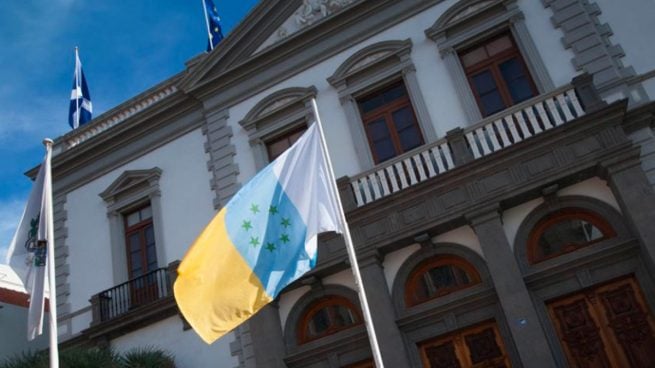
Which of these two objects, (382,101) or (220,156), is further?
(220,156)

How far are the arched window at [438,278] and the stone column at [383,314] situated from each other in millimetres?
525

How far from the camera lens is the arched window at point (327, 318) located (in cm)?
1309

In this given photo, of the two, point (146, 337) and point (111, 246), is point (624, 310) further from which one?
point (111, 246)

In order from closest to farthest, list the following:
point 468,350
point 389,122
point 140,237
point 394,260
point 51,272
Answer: point 51,272 → point 468,350 → point 394,260 → point 389,122 → point 140,237

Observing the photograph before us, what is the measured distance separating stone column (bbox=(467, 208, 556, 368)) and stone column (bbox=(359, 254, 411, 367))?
2.02 metres

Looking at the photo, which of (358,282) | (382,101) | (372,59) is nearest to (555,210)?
(382,101)

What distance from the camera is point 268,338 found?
13.2 meters

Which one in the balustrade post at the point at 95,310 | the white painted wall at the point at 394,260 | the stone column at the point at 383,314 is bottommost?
the stone column at the point at 383,314

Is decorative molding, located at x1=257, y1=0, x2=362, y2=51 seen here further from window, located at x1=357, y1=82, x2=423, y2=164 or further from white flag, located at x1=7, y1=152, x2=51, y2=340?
white flag, located at x1=7, y1=152, x2=51, y2=340

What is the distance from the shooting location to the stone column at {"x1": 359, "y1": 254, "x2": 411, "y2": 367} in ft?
38.8

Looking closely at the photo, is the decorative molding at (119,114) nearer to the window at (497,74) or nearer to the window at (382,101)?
the window at (382,101)

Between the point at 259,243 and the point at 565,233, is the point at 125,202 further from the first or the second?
the point at 565,233

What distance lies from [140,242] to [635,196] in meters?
11.8

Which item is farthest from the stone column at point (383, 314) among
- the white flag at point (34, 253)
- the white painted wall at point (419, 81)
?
the white flag at point (34, 253)
